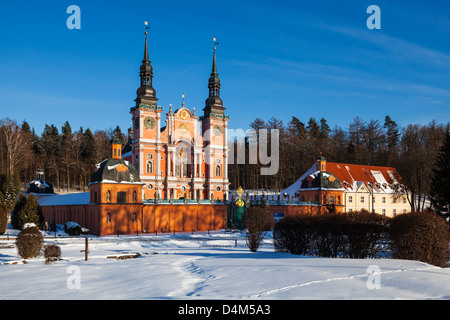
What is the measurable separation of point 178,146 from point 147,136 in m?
5.84

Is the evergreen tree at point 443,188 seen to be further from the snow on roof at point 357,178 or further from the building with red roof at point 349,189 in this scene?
the snow on roof at point 357,178

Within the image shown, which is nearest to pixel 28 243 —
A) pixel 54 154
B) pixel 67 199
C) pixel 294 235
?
pixel 294 235

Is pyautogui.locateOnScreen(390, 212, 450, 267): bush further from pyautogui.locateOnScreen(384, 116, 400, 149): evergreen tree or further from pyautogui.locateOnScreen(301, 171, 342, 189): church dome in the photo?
pyautogui.locateOnScreen(384, 116, 400, 149): evergreen tree

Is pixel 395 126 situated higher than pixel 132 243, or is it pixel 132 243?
pixel 395 126

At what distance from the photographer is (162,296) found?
13836 mm

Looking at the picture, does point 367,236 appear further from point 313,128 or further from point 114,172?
point 313,128

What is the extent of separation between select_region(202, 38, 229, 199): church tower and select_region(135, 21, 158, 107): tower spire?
9.57 m

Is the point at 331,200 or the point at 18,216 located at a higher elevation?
the point at 331,200

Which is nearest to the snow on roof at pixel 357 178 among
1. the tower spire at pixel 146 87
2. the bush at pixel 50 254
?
the tower spire at pixel 146 87

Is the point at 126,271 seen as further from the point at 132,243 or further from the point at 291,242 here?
the point at 132,243

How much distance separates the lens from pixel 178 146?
225ft
